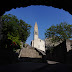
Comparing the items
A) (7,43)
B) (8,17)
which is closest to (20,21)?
(8,17)

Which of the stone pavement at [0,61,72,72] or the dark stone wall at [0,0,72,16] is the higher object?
the dark stone wall at [0,0,72,16]

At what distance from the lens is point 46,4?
10.9ft

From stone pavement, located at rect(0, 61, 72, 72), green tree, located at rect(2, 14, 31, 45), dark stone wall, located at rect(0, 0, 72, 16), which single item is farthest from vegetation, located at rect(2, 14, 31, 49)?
stone pavement, located at rect(0, 61, 72, 72)

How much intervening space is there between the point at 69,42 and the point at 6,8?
969 cm

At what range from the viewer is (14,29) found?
1830cm

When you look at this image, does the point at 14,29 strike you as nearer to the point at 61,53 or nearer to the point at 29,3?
the point at 61,53

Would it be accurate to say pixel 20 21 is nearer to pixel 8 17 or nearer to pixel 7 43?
pixel 8 17

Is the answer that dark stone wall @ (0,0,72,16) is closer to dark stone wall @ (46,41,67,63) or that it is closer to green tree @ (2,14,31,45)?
dark stone wall @ (46,41,67,63)

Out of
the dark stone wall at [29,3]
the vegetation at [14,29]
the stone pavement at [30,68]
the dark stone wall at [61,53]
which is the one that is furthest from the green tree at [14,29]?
the stone pavement at [30,68]

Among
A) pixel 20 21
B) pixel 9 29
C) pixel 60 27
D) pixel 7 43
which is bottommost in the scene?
pixel 7 43

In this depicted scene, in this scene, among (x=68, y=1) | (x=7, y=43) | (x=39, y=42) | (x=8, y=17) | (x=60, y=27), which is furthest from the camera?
(x=39, y=42)

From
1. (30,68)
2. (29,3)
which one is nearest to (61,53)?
(29,3)

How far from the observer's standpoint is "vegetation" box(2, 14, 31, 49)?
55.0ft

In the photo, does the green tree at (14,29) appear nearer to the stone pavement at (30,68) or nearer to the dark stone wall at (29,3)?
the dark stone wall at (29,3)
